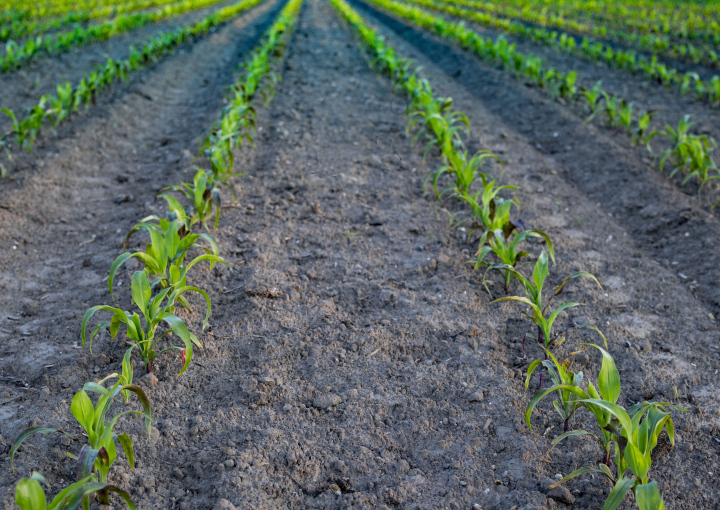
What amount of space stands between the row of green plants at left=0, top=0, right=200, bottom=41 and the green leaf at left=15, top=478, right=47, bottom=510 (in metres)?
11.5

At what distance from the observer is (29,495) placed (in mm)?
1424

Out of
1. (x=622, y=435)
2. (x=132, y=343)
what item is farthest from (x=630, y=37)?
(x=132, y=343)

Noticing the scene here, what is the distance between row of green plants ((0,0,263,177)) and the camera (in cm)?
471

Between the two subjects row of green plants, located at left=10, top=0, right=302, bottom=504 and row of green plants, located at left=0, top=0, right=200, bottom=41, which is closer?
row of green plants, located at left=10, top=0, right=302, bottom=504

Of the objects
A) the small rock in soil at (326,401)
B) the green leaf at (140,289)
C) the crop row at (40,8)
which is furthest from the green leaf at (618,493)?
the crop row at (40,8)

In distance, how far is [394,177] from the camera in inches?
180

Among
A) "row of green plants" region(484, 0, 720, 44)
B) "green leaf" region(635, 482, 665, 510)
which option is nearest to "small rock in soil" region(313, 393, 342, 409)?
"green leaf" region(635, 482, 665, 510)

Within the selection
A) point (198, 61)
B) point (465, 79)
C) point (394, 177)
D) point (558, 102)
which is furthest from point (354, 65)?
point (394, 177)

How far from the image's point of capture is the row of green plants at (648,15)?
12315 mm

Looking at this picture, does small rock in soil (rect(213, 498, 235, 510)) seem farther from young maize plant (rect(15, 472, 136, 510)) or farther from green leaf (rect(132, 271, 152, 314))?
green leaf (rect(132, 271, 152, 314))

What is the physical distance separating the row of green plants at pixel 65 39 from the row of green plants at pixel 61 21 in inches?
11.0

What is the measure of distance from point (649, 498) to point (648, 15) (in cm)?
1828

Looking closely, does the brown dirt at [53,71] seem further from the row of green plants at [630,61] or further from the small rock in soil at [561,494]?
the row of green plants at [630,61]

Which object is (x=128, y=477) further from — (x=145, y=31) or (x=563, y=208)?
(x=145, y=31)
